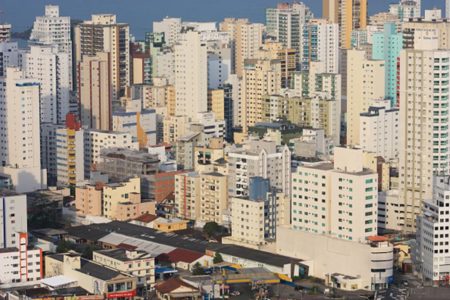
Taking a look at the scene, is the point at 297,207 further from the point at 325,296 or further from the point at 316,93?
the point at 316,93

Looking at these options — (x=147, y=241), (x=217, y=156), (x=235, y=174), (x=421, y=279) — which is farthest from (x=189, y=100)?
(x=421, y=279)

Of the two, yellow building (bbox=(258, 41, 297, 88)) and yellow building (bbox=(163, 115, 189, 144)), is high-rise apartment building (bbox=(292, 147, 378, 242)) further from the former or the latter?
yellow building (bbox=(258, 41, 297, 88))

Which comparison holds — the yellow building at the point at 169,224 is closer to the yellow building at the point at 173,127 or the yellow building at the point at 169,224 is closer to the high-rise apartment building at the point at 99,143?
the high-rise apartment building at the point at 99,143

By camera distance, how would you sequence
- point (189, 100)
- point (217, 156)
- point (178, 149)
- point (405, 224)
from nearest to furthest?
point (405, 224)
point (217, 156)
point (178, 149)
point (189, 100)

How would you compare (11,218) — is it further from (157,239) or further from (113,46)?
(113,46)

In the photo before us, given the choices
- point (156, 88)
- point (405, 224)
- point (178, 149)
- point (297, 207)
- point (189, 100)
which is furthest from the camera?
point (156, 88)

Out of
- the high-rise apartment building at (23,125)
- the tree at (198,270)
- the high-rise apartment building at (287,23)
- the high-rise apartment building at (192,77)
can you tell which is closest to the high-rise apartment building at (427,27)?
the high-rise apartment building at (192,77)

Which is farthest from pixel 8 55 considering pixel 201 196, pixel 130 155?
pixel 201 196
